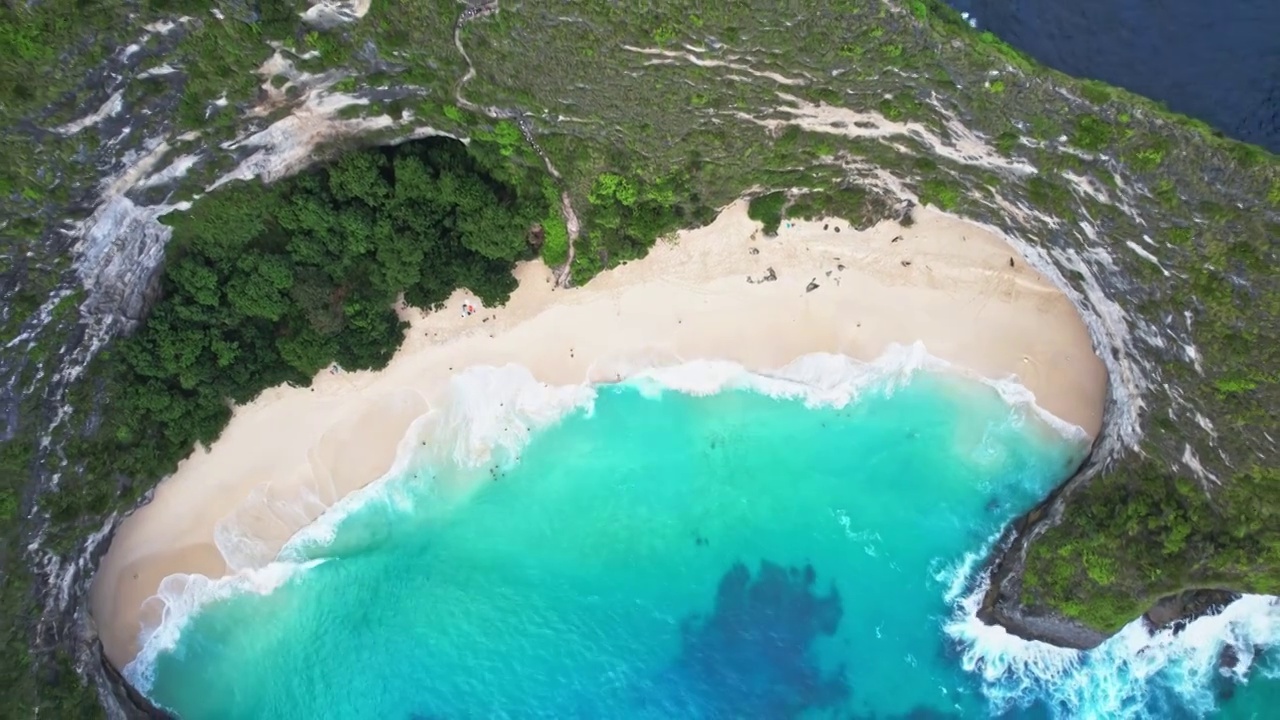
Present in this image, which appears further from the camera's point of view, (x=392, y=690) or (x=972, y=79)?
(x=392, y=690)

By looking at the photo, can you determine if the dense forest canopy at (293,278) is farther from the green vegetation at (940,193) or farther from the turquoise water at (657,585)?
the green vegetation at (940,193)

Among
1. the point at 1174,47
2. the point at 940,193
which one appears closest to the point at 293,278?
the point at 940,193

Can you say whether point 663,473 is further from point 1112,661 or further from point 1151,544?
point 1112,661

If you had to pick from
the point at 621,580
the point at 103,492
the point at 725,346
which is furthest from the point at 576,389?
the point at 103,492

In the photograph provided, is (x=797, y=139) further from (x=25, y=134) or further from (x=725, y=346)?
(x=25, y=134)

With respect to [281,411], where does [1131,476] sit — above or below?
above

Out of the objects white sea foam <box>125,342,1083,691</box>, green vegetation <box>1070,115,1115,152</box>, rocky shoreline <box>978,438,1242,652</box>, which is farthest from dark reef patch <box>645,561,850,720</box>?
green vegetation <box>1070,115,1115,152</box>
